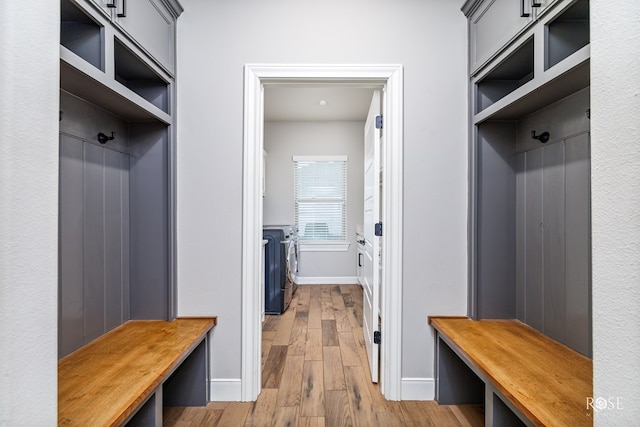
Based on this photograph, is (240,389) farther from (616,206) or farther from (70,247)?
(616,206)

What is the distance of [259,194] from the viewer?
203 cm

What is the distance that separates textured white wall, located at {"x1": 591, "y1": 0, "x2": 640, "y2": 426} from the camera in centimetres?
73

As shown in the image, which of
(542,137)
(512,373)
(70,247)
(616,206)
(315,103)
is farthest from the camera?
(315,103)

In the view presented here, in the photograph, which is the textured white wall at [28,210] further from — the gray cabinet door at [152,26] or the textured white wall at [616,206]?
the textured white wall at [616,206]

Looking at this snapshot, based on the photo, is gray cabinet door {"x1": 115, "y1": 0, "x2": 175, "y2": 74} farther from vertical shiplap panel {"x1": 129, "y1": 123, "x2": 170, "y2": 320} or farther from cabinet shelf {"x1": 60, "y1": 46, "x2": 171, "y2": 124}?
vertical shiplap panel {"x1": 129, "y1": 123, "x2": 170, "y2": 320}

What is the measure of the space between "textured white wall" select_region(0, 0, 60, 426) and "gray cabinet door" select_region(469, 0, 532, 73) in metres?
1.77

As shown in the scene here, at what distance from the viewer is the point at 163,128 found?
1.95 m

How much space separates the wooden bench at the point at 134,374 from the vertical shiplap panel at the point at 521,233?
1802mm

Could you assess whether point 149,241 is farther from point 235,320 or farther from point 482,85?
point 482,85

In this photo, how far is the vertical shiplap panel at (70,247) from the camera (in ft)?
4.80

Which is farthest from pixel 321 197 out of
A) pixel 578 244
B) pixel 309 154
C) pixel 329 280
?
pixel 578 244

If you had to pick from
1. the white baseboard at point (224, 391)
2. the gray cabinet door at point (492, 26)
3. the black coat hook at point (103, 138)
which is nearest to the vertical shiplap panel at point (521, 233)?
the gray cabinet door at point (492, 26)

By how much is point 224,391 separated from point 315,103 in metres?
3.54

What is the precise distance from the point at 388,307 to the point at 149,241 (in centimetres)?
147
